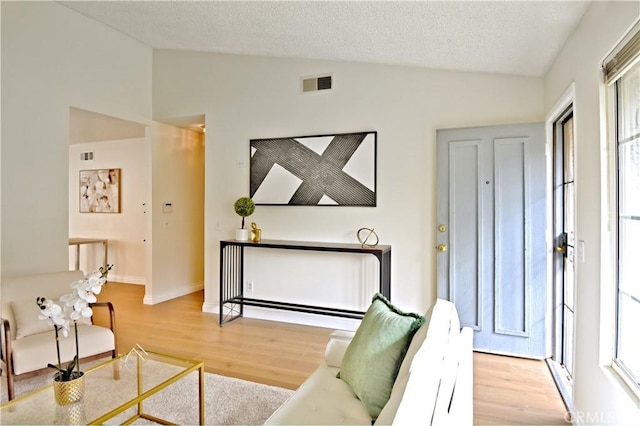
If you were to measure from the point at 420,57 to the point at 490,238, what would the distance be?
5.64 feet

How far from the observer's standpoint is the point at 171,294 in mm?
5250

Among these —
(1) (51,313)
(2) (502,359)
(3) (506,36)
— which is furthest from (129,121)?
(2) (502,359)

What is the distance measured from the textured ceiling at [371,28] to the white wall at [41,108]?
355mm

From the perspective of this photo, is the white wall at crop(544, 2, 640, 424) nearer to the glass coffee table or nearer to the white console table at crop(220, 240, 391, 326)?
the white console table at crop(220, 240, 391, 326)

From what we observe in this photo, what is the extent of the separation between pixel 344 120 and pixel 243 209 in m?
1.47

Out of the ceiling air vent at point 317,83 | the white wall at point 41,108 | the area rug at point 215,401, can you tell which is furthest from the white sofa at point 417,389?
the white wall at point 41,108

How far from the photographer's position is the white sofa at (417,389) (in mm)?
1092

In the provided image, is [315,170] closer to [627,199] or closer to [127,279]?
[627,199]

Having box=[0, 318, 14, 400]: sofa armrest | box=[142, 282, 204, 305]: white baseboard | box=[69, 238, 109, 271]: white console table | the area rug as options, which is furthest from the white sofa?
box=[69, 238, 109, 271]: white console table

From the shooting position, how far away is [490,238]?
327 centimetres

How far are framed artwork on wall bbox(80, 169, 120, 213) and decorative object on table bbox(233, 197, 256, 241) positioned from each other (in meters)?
3.34

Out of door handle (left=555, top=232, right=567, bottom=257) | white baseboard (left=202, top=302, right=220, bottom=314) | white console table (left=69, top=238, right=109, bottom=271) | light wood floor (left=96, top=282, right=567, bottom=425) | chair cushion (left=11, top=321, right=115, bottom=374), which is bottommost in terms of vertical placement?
light wood floor (left=96, top=282, right=567, bottom=425)

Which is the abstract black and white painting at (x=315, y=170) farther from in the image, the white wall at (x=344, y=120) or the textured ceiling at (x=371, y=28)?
the textured ceiling at (x=371, y=28)

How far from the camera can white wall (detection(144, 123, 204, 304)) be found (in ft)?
16.3
